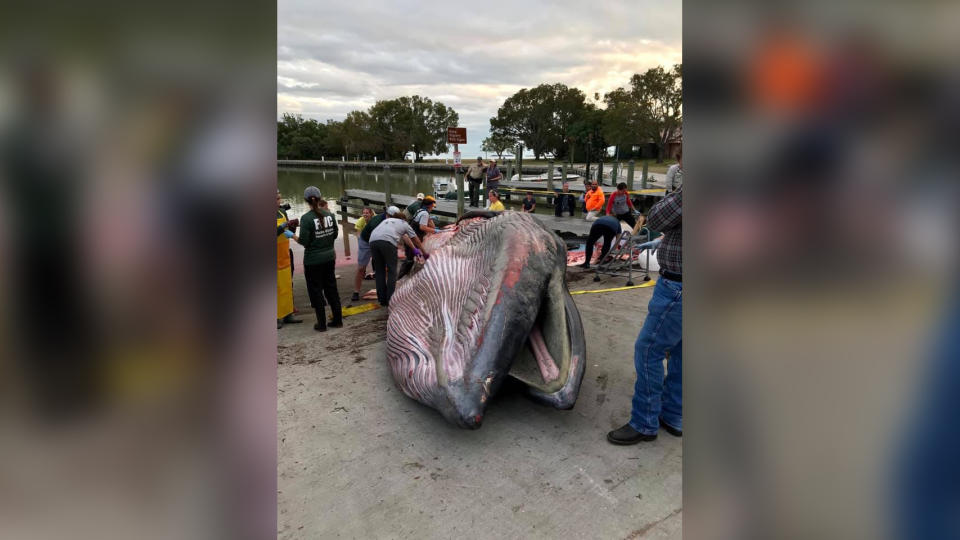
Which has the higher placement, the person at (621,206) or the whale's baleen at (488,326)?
the person at (621,206)

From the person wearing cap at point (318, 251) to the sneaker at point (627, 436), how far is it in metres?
4.17

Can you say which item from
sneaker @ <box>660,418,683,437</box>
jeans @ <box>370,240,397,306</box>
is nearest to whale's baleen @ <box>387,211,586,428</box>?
sneaker @ <box>660,418,683,437</box>

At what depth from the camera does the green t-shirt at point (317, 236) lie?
21.5 feet

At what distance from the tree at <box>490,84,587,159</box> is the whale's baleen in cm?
7444

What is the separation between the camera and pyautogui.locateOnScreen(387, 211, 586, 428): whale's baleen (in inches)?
150

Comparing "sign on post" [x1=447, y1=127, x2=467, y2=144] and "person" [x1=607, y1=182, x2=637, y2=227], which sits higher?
"sign on post" [x1=447, y1=127, x2=467, y2=144]

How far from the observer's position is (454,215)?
19438mm

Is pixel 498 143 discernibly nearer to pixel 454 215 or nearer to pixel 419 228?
pixel 454 215
